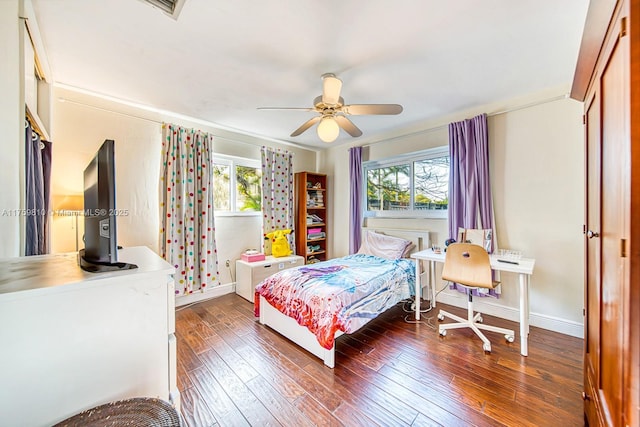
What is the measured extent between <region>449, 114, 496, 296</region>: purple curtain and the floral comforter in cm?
92

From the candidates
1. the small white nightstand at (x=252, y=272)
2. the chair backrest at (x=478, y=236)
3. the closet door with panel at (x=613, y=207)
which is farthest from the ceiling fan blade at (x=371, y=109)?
the small white nightstand at (x=252, y=272)

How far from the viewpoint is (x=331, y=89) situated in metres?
1.90

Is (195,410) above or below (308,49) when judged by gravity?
below

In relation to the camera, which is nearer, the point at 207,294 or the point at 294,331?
the point at 294,331

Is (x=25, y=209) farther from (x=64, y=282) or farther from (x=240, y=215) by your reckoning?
(x=240, y=215)

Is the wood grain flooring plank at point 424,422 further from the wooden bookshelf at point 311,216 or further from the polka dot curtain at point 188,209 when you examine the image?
the wooden bookshelf at point 311,216

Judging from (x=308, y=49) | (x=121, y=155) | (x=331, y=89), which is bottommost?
(x=121, y=155)

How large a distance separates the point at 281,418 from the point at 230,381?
0.53 metres

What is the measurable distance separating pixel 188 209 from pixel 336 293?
7.26 feet

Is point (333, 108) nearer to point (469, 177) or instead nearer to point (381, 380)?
point (469, 177)

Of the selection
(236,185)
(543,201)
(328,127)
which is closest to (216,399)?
(328,127)

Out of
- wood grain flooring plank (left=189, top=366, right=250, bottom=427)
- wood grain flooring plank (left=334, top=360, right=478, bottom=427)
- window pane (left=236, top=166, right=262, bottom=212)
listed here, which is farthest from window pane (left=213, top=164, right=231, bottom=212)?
wood grain flooring plank (left=334, top=360, right=478, bottom=427)

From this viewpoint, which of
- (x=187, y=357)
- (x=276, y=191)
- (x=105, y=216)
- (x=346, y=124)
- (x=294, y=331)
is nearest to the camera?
(x=105, y=216)

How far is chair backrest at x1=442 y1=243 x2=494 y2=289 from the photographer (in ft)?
7.25
